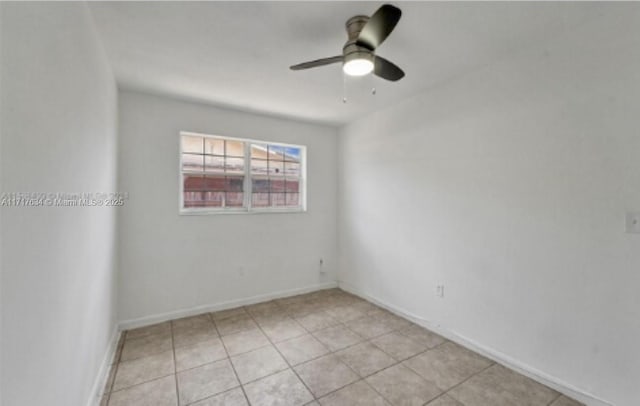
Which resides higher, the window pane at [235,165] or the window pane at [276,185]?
the window pane at [235,165]

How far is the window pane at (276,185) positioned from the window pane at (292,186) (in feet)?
0.27

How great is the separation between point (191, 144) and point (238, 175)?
2.15ft

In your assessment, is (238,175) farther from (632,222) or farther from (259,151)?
(632,222)

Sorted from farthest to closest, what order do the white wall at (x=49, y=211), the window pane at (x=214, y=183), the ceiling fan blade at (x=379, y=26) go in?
the window pane at (x=214, y=183)
the ceiling fan blade at (x=379, y=26)
the white wall at (x=49, y=211)

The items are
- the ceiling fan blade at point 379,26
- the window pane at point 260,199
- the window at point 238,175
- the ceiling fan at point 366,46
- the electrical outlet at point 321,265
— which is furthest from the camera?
the electrical outlet at point 321,265

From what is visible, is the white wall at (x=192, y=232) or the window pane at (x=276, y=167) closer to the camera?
the white wall at (x=192, y=232)

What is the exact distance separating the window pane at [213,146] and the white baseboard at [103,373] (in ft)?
6.89

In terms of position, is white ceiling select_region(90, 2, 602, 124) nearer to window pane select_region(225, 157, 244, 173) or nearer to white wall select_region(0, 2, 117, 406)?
white wall select_region(0, 2, 117, 406)

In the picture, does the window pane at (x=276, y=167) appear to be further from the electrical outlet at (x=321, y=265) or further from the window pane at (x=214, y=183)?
the electrical outlet at (x=321, y=265)

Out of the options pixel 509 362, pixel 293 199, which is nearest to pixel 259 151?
pixel 293 199

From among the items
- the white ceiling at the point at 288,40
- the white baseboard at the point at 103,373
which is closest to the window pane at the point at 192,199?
the white ceiling at the point at 288,40

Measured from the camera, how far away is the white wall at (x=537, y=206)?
1.70m

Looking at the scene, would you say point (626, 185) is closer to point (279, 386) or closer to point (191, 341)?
point (279, 386)

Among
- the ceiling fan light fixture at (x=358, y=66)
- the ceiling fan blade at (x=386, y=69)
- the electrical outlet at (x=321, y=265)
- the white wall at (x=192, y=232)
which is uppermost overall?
the ceiling fan blade at (x=386, y=69)
